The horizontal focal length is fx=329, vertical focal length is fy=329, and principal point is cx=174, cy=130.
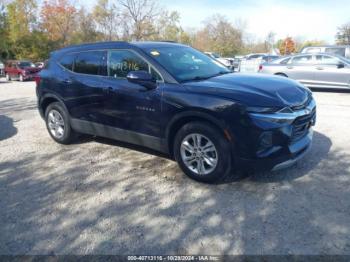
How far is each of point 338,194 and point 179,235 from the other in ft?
6.50

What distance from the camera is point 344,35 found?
56.9m

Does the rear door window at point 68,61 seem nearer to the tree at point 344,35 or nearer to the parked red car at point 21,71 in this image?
the parked red car at point 21,71

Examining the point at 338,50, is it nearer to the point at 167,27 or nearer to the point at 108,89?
the point at 108,89

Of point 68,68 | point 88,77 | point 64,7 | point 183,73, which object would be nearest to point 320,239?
point 183,73

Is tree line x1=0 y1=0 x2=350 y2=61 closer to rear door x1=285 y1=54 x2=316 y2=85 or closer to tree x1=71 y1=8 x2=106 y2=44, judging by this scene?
tree x1=71 y1=8 x2=106 y2=44

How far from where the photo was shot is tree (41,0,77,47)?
1638 inches

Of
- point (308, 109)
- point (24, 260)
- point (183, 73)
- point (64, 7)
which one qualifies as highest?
point (64, 7)

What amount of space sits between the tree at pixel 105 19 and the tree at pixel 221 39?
19.0m

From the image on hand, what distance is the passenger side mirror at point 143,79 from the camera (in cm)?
420

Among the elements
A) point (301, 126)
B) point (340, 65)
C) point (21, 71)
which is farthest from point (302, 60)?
point (21, 71)

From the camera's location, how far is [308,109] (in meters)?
4.14

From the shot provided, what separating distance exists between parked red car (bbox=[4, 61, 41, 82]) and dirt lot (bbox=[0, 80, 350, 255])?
63.7 feet

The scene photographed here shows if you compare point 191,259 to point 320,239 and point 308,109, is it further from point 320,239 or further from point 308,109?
point 308,109

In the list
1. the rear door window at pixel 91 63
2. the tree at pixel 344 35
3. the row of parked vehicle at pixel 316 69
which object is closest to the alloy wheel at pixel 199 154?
the rear door window at pixel 91 63
